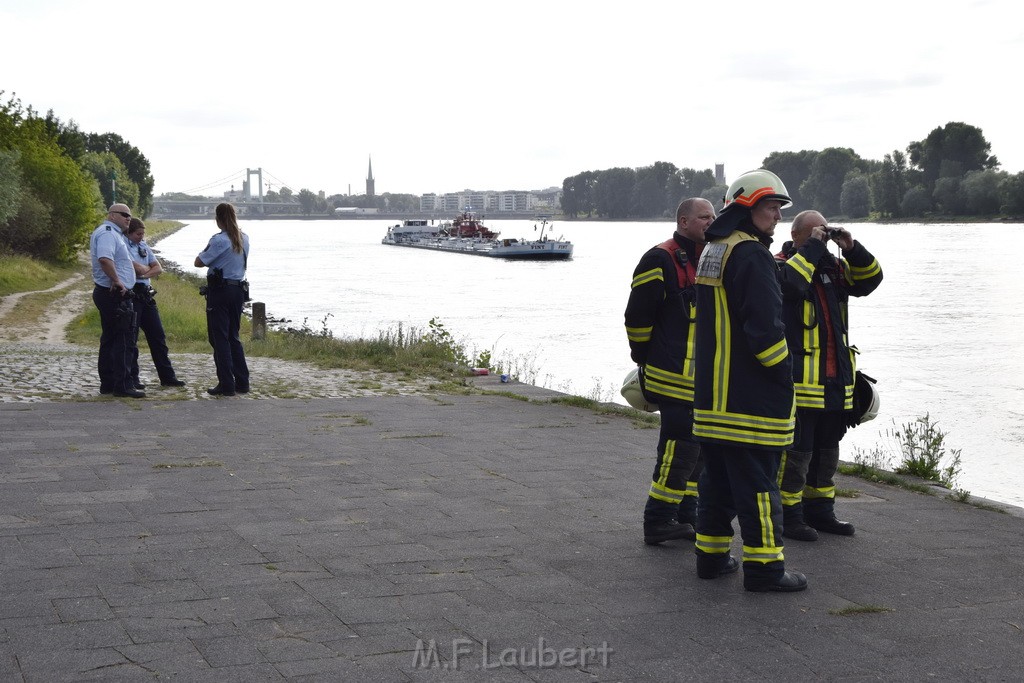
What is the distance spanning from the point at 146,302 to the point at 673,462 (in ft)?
22.1

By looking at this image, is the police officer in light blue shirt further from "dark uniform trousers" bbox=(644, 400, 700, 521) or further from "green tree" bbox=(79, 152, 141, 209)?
"green tree" bbox=(79, 152, 141, 209)

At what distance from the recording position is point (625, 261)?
7181 cm

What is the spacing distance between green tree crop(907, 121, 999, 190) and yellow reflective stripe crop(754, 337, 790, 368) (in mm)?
115340

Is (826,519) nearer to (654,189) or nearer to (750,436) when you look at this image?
(750,436)

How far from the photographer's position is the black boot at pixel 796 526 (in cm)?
544

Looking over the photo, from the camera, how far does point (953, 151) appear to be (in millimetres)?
111062

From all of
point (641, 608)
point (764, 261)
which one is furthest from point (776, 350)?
point (641, 608)

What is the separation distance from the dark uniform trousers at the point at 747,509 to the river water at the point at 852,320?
5766 millimetres

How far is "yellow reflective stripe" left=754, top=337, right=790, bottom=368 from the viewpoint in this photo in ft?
14.7

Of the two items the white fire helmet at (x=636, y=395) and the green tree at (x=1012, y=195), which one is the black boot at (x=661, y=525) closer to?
the white fire helmet at (x=636, y=395)

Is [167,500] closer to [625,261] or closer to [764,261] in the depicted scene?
[764,261]

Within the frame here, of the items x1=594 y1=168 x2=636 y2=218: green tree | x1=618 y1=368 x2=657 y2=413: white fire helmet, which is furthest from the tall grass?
x1=594 y1=168 x2=636 y2=218: green tree

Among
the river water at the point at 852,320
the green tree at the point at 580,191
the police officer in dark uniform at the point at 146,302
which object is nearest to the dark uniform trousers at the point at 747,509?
the river water at the point at 852,320

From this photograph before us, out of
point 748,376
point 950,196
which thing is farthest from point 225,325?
point 950,196
